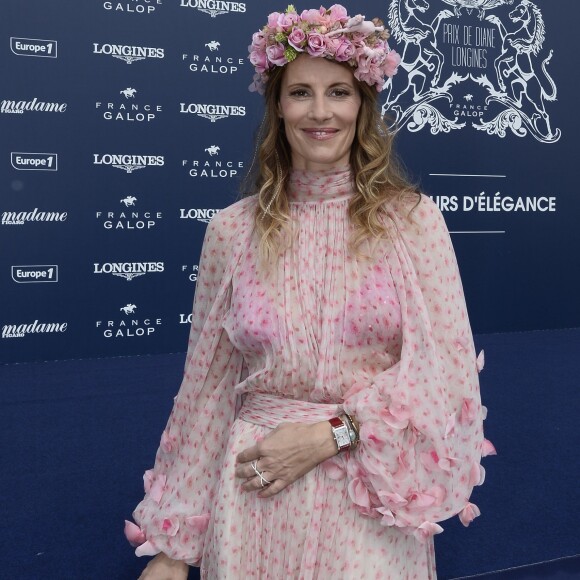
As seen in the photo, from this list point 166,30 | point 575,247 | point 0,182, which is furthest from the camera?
point 575,247

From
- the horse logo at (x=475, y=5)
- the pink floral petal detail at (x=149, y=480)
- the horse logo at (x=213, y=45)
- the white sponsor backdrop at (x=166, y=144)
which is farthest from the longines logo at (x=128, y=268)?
the pink floral petal detail at (x=149, y=480)

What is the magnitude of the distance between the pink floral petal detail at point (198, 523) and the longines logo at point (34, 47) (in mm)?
3523

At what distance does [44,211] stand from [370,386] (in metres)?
3.44

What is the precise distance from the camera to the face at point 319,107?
1399 mm

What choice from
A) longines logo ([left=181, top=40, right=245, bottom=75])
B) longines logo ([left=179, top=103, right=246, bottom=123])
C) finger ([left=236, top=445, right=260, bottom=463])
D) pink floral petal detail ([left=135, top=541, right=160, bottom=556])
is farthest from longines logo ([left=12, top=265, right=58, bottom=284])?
finger ([left=236, top=445, right=260, bottom=463])

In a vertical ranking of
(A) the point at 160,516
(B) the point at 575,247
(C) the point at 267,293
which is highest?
(B) the point at 575,247

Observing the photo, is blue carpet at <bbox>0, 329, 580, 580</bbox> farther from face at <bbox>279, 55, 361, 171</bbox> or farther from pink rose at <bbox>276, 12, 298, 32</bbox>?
pink rose at <bbox>276, 12, 298, 32</bbox>

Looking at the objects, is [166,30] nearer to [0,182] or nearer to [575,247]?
[0,182]

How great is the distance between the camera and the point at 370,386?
133 centimetres

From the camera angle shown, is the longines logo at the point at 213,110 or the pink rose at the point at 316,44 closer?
the pink rose at the point at 316,44

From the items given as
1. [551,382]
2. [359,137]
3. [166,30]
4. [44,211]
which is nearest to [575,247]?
[551,382]

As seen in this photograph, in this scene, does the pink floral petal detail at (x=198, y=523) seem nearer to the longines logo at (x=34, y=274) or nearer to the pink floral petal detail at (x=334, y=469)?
the pink floral petal detail at (x=334, y=469)

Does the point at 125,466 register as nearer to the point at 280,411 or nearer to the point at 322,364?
the point at 280,411

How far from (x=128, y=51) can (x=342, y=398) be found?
143 inches
